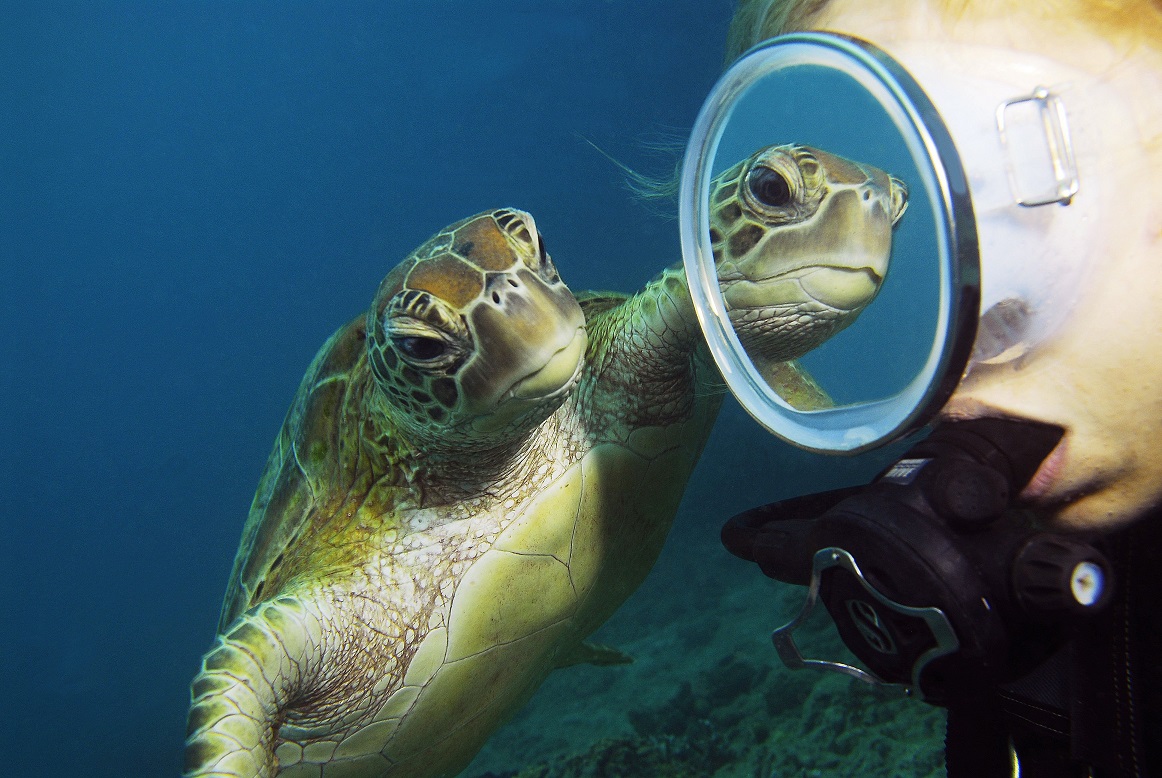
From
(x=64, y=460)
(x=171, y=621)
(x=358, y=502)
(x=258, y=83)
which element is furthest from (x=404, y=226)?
(x=358, y=502)

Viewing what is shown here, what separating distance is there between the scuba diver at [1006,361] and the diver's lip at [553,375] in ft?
2.28

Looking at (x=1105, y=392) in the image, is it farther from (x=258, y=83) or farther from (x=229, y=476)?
(x=258, y=83)

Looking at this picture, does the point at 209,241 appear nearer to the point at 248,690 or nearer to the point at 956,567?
the point at 248,690

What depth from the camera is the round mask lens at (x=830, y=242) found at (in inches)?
24.3

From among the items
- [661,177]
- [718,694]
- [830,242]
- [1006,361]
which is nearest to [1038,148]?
[1006,361]

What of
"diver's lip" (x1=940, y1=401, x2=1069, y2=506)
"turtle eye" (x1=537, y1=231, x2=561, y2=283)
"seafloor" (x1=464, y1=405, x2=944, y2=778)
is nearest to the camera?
"diver's lip" (x1=940, y1=401, x2=1069, y2=506)

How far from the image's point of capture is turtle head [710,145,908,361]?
3.90 ft

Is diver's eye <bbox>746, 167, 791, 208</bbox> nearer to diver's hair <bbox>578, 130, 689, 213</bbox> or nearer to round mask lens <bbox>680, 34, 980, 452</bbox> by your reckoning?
round mask lens <bbox>680, 34, 980, 452</bbox>

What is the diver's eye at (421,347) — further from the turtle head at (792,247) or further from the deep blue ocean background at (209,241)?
the deep blue ocean background at (209,241)

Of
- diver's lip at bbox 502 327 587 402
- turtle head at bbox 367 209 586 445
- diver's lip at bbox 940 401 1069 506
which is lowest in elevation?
diver's lip at bbox 940 401 1069 506

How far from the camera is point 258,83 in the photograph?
135ft

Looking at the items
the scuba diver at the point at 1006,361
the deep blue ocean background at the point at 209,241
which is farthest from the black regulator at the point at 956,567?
the deep blue ocean background at the point at 209,241

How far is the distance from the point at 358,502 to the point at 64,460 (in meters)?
49.3

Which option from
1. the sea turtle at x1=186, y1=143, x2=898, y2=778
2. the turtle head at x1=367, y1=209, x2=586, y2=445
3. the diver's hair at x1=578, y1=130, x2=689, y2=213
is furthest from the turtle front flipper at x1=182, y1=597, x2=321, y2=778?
the diver's hair at x1=578, y1=130, x2=689, y2=213
